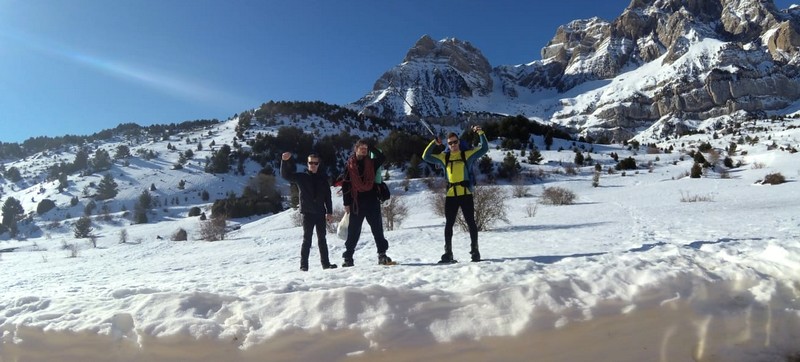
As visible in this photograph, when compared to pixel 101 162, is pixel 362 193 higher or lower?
lower

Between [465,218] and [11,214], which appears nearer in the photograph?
[465,218]

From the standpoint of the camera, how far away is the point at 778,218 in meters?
7.29

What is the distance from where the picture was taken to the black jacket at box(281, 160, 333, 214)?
4.85 meters

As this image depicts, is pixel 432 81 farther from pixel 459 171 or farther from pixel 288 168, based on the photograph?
pixel 459 171

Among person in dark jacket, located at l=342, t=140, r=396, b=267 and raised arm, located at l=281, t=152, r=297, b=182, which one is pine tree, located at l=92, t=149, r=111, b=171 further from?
person in dark jacket, located at l=342, t=140, r=396, b=267

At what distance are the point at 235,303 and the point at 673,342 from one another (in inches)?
89.9

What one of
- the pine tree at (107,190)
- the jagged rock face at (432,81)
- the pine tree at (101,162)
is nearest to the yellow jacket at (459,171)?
the pine tree at (107,190)

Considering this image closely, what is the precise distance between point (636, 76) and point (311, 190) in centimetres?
17291

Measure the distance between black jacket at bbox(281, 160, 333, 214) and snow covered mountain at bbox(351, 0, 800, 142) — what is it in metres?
91.7

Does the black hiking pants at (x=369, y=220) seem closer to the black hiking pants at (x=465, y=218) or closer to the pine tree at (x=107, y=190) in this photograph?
the black hiking pants at (x=465, y=218)

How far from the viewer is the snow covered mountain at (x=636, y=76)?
11600 cm

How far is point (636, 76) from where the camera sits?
499 ft

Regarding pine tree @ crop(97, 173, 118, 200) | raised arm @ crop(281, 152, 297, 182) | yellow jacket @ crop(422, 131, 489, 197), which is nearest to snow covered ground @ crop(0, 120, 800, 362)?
yellow jacket @ crop(422, 131, 489, 197)

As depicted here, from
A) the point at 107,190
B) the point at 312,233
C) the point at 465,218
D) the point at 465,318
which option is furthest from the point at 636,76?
the point at 465,318
